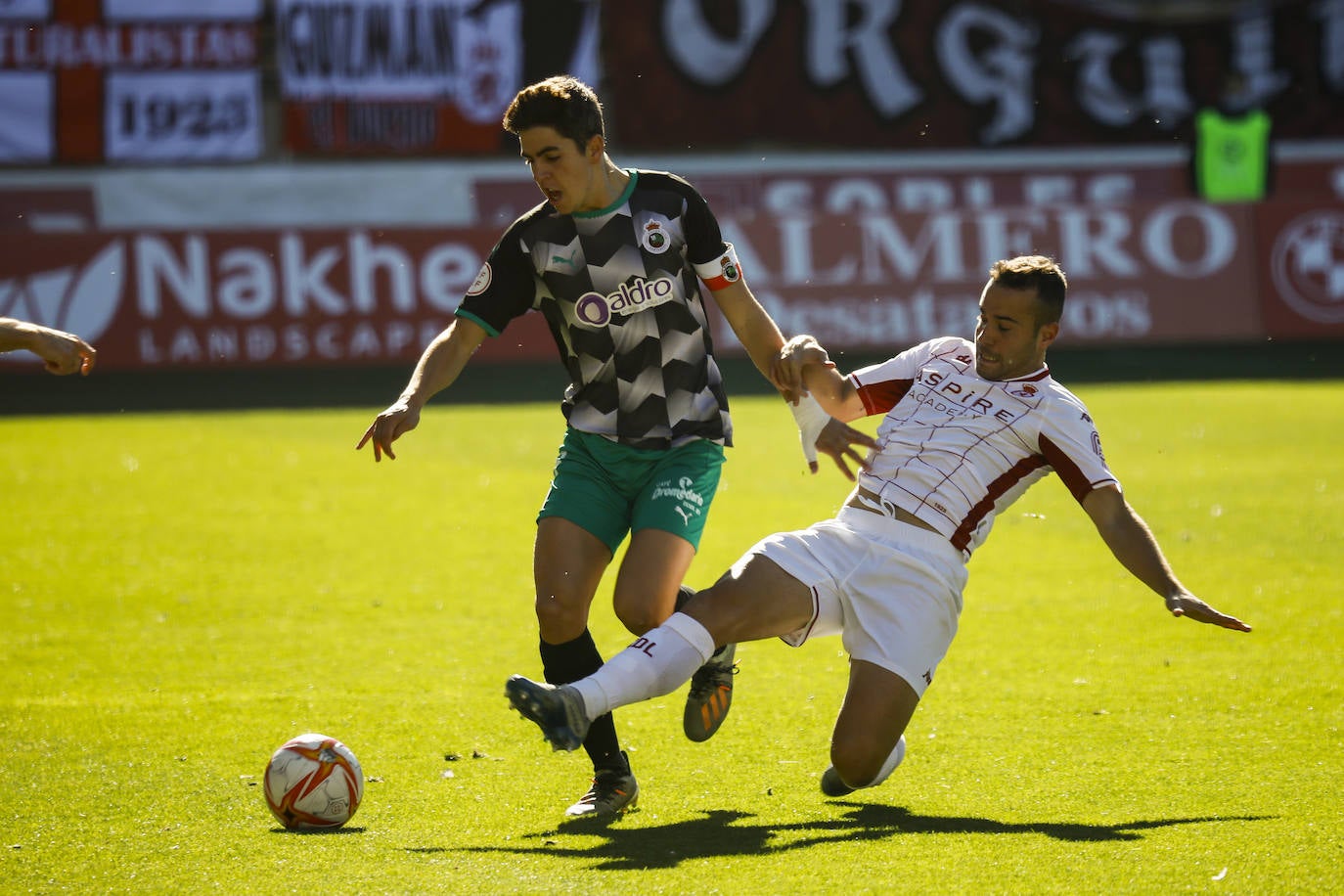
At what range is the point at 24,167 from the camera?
79.6 feet

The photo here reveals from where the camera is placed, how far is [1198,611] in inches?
181

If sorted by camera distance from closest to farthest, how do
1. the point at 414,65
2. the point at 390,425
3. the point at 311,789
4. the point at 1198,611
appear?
1. the point at 1198,611
2. the point at 311,789
3. the point at 390,425
4. the point at 414,65

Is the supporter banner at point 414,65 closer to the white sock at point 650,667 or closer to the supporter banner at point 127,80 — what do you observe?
the supporter banner at point 127,80

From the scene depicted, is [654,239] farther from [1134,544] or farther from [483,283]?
[1134,544]

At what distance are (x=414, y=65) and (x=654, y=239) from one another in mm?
19796

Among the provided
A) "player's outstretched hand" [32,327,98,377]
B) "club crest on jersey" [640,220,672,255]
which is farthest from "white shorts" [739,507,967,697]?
"player's outstretched hand" [32,327,98,377]

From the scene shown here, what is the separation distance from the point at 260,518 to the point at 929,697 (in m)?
5.65

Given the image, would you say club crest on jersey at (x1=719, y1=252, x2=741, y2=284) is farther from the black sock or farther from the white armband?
the black sock

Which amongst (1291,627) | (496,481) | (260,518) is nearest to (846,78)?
(496,481)

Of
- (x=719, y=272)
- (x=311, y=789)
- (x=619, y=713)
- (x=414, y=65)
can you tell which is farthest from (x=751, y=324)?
(x=414, y=65)

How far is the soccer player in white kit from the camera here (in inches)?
195

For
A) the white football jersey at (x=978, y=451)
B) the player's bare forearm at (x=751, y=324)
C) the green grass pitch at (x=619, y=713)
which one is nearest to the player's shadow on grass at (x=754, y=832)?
the green grass pitch at (x=619, y=713)

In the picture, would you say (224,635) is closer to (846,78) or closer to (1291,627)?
(1291,627)

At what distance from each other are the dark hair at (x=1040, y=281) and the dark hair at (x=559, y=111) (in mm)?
1268
